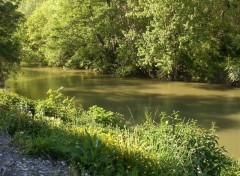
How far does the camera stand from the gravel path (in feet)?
16.7

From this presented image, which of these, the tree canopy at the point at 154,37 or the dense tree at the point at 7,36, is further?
the tree canopy at the point at 154,37

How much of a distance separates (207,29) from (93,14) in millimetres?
11781

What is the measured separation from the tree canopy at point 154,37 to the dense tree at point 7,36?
6.63 m

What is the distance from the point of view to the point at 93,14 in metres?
36.0

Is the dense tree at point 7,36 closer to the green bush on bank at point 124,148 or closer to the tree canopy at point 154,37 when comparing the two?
the tree canopy at point 154,37

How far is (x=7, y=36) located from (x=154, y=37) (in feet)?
35.2

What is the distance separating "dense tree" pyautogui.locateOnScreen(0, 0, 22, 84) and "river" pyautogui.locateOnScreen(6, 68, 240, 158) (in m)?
2.41

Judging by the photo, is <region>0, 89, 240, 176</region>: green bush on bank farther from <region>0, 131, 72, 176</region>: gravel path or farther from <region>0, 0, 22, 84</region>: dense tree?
<region>0, 0, 22, 84</region>: dense tree

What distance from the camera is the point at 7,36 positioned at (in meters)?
24.0

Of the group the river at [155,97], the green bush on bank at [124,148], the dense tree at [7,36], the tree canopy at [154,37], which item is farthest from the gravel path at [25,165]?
the tree canopy at [154,37]

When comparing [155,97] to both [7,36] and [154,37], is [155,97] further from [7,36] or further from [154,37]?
[7,36]

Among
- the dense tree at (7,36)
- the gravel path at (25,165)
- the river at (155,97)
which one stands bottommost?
the river at (155,97)

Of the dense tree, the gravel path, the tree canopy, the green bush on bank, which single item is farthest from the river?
the gravel path

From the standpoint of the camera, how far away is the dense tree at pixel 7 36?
23.1 metres
